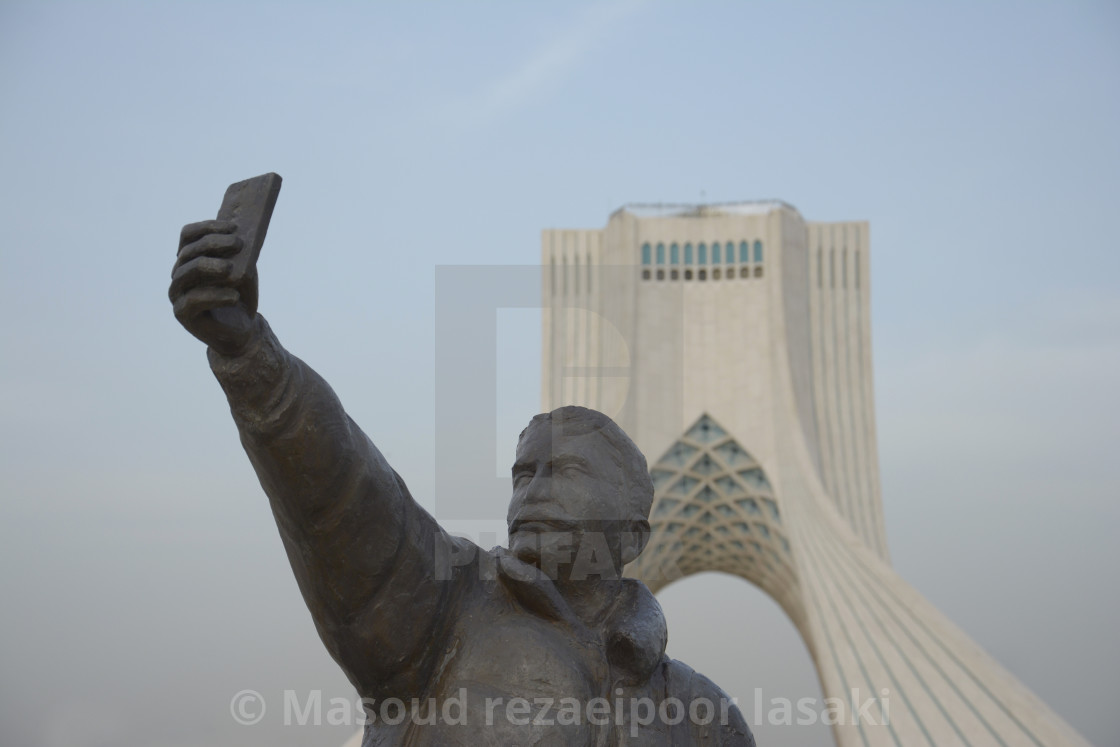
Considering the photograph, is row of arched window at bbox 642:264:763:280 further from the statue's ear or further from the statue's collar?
the statue's collar

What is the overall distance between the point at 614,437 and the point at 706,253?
724 inches

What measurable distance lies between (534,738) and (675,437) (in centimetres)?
1736

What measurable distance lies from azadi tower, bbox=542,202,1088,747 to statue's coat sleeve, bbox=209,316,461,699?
1538cm

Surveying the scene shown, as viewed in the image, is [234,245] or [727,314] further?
[727,314]

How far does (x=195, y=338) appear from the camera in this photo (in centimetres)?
150

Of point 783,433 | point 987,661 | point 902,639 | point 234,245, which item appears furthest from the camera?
point 783,433

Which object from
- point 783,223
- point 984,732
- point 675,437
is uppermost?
point 783,223

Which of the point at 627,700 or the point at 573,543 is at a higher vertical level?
the point at 573,543

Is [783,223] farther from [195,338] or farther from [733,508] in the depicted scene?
[195,338]

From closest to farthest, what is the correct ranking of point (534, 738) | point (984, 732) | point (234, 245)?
point (234, 245)
point (534, 738)
point (984, 732)

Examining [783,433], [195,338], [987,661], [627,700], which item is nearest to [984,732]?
[987,661]

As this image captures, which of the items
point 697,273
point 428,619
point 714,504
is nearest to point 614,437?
point 428,619

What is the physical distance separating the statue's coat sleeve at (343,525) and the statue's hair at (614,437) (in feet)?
0.91

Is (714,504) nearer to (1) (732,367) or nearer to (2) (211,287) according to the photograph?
(1) (732,367)
